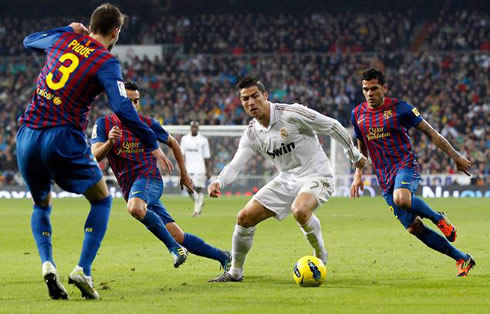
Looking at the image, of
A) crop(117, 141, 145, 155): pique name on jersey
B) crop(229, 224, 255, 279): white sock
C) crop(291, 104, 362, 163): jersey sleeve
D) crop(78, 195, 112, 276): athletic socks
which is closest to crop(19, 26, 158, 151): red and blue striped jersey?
crop(78, 195, 112, 276): athletic socks

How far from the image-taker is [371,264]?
10.2 meters

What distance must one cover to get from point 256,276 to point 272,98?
29617 millimetres

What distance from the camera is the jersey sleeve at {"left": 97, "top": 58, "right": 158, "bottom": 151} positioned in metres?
6.76

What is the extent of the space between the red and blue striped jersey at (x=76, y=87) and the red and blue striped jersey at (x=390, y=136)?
11.1ft

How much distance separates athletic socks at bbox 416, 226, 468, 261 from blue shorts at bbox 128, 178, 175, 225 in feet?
8.62

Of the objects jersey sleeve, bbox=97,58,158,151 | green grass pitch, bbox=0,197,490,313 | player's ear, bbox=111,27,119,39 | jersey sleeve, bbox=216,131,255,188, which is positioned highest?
player's ear, bbox=111,27,119,39

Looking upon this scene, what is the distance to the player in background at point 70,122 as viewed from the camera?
6.88m

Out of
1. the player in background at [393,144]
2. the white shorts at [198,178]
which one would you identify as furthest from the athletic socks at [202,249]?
the white shorts at [198,178]

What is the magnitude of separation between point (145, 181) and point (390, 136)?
8.76ft

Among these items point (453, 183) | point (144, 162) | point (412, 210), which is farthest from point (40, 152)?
point (453, 183)

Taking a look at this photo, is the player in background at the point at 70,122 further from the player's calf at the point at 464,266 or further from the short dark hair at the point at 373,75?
the player's calf at the point at 464,266

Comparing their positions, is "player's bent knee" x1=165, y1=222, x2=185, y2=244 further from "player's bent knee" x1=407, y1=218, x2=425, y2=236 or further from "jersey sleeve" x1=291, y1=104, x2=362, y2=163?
"player's bent knee" x1=407, y1=218, x2=425, y2=236

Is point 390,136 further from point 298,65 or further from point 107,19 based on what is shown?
point 298,65

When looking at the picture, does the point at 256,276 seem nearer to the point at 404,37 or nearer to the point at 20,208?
the point at 20,208
